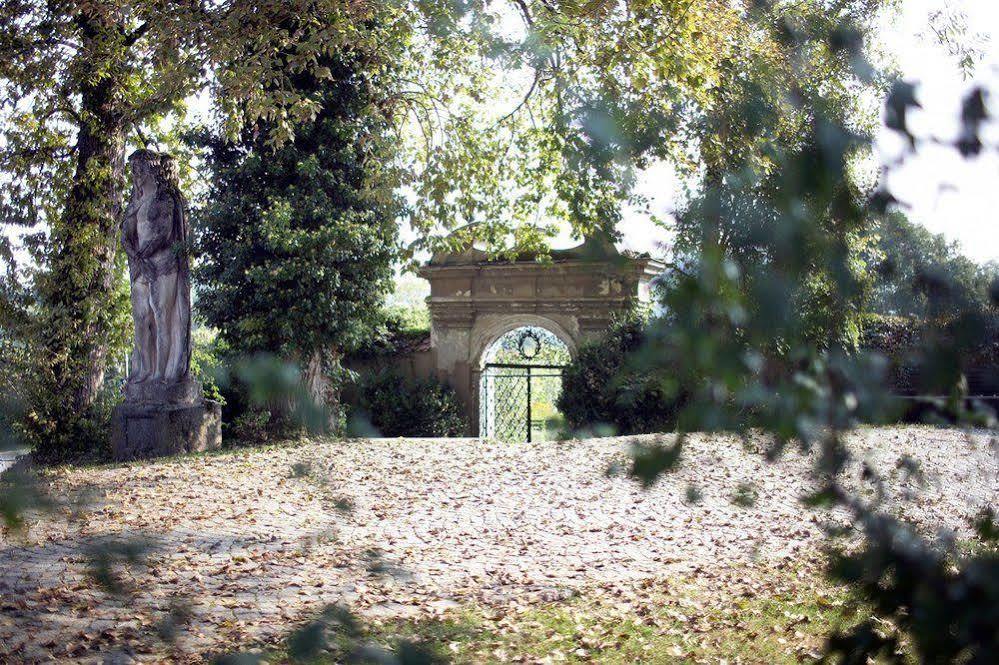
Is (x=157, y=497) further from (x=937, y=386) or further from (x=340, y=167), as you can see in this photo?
(x=937, y=386)

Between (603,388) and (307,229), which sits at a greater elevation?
(307,229)

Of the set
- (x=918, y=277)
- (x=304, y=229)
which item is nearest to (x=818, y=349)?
(x=918, y=277)

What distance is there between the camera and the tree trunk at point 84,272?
39.7 ft

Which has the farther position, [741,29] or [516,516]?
[741,29]

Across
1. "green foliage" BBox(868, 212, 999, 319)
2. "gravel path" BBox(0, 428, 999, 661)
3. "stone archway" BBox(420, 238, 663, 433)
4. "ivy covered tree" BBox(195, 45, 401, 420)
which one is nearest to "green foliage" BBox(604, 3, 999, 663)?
"green foliage" BBox(868, 212, 999, 319)

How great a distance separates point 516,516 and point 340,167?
7260mm

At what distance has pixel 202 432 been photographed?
38.0 ft

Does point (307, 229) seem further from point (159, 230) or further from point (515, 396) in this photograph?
point (515, 396)

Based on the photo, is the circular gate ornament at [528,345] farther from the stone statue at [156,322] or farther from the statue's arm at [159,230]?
the statue's arm at [159,230]

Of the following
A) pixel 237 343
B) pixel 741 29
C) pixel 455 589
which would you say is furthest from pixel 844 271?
pixel 237 343

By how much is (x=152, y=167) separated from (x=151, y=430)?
303 centimetres

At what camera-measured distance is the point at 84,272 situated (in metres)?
12.3

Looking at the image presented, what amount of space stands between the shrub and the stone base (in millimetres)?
4274

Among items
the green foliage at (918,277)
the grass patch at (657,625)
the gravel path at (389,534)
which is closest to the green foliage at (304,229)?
the gravel path at (389,534)
